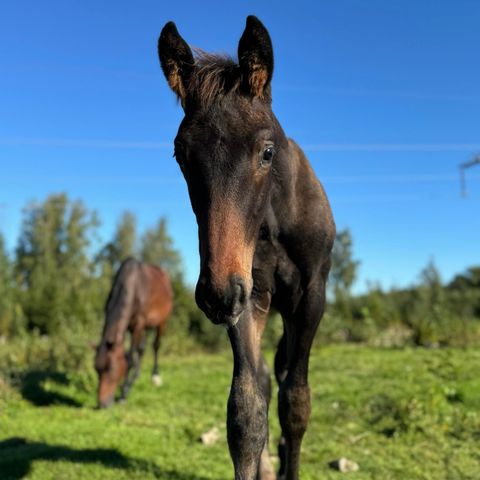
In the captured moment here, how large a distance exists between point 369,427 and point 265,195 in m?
3.85

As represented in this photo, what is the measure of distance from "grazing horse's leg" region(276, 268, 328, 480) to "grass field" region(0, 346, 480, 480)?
956 mm

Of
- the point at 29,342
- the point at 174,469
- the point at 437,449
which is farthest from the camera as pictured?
the point at 29,342

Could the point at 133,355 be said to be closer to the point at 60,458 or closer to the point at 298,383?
the point at 60,458

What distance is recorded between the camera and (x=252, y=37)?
2.43 m

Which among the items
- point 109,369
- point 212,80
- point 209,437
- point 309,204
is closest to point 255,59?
point 212,80

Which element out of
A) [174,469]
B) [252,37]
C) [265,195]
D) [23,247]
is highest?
[23,247]

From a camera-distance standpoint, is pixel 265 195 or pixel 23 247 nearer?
pixel 265 195

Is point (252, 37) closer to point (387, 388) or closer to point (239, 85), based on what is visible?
point (239, 85)

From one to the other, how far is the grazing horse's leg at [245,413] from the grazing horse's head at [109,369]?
5168 millimetres

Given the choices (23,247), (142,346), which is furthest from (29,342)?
(23,247)

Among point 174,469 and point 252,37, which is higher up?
point 252,37

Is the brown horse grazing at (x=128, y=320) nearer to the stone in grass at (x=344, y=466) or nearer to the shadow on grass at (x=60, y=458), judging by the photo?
the shadow on grass at (x=60, y=458)

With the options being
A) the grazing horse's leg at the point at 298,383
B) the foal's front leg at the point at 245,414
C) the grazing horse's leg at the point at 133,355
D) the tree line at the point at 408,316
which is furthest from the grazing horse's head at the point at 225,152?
the tree line at the point at 408,316

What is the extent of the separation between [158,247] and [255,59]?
1853 inches
